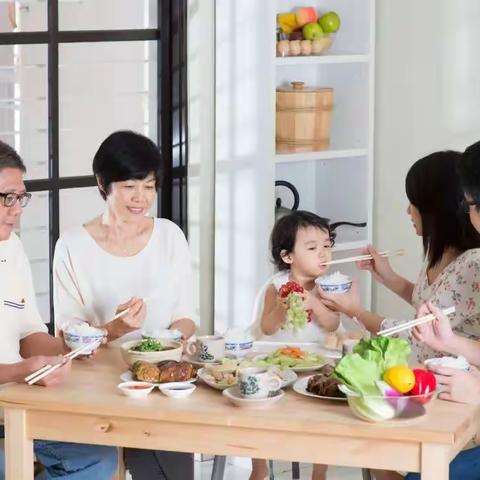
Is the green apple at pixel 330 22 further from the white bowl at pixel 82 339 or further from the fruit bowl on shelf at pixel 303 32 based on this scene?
the white bowl at pixel 82 339

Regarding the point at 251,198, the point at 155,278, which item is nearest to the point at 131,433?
the point at 155,278

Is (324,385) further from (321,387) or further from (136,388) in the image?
(136,388)

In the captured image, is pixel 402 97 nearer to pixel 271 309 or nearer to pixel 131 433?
pixel 271 309

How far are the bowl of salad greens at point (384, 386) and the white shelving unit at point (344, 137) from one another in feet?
6.50

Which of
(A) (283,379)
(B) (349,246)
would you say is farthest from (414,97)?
(A) (283,379)

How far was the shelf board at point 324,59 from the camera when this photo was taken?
4504 millimetres

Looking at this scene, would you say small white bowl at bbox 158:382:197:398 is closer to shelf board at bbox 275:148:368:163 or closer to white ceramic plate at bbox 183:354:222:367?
white ceramic plate at bbox 183:354:222:367

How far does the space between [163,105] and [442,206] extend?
1395 mm

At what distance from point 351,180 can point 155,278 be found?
1405 mm

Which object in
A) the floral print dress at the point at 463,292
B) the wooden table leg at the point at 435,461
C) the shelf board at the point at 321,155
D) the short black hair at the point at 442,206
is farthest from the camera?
the shelf board at the point at 321,155

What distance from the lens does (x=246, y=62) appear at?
4.42m

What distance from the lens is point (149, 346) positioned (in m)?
3.09

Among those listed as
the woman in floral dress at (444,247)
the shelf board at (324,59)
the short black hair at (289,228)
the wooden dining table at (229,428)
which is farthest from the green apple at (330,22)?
the wooden dining table at (229,428)

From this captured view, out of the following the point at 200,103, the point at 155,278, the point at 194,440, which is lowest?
the point at 194,440
